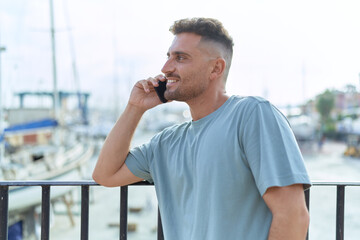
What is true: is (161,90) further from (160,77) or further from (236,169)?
(236,169)

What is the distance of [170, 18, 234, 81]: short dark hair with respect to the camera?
1.62 m

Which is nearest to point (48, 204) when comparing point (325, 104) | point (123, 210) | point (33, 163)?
point (123, 210)

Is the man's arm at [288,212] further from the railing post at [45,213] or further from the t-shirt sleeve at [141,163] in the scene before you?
the railing post at [45,213]

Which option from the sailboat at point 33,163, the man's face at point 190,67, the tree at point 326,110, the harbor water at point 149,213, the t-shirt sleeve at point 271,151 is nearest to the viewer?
the t-shirt sleeve at point 271,151

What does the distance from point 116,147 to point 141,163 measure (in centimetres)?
17

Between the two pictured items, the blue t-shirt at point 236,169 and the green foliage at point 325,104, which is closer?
the blue t-shirt at point 236,169

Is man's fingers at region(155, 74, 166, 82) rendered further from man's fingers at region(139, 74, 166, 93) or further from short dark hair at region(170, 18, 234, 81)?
short dark hair at region(170, 18, 234, 81)

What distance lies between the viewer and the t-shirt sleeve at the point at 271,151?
126 cm

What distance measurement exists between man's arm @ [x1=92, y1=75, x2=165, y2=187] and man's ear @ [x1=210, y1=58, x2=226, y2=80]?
331mm

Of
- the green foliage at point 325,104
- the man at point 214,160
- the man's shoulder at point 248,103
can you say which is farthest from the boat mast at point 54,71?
the green foliage at point 325,104

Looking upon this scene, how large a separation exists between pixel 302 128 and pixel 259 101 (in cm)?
3603

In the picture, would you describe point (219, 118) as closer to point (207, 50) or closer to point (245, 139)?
point (245, 139)

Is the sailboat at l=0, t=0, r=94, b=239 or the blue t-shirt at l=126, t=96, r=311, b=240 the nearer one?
the blue t-shirt at l=126, t=96, r=311, b=240

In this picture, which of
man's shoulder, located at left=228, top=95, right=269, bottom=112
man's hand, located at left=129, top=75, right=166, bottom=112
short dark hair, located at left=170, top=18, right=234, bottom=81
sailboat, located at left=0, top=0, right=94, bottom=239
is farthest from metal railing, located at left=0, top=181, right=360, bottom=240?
sailboat, located at left=0, top=0, right=94, bottom=239
